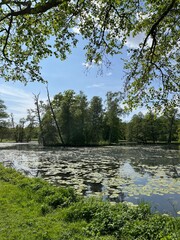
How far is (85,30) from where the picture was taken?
5559 mm

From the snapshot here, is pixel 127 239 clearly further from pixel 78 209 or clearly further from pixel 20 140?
pixel 20 140

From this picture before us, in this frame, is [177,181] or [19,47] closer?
[19,47]

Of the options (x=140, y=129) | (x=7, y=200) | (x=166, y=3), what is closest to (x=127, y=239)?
(x=7, y=200)

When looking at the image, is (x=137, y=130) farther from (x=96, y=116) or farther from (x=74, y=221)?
(x=74, y=221)

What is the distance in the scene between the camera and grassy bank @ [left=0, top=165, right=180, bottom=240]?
4504 mm

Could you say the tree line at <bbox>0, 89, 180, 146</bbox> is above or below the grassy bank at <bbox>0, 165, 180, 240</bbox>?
above

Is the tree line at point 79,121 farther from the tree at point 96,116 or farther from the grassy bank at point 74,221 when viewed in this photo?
the grassy bank at point 74,221

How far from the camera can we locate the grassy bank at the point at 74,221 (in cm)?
450

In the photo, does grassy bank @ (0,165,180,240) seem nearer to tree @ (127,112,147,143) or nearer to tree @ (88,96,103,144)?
tree @ (88,96,103,144)

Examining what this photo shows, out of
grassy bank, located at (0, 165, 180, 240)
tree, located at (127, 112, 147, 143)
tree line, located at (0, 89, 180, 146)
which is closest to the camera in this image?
grassy bank, located at (0, 165, 180, 240)

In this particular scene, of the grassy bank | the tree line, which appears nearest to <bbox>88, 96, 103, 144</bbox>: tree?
the tree line

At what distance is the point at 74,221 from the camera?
545 centimetres

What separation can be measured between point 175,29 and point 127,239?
5.72m

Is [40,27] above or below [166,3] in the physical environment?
below
